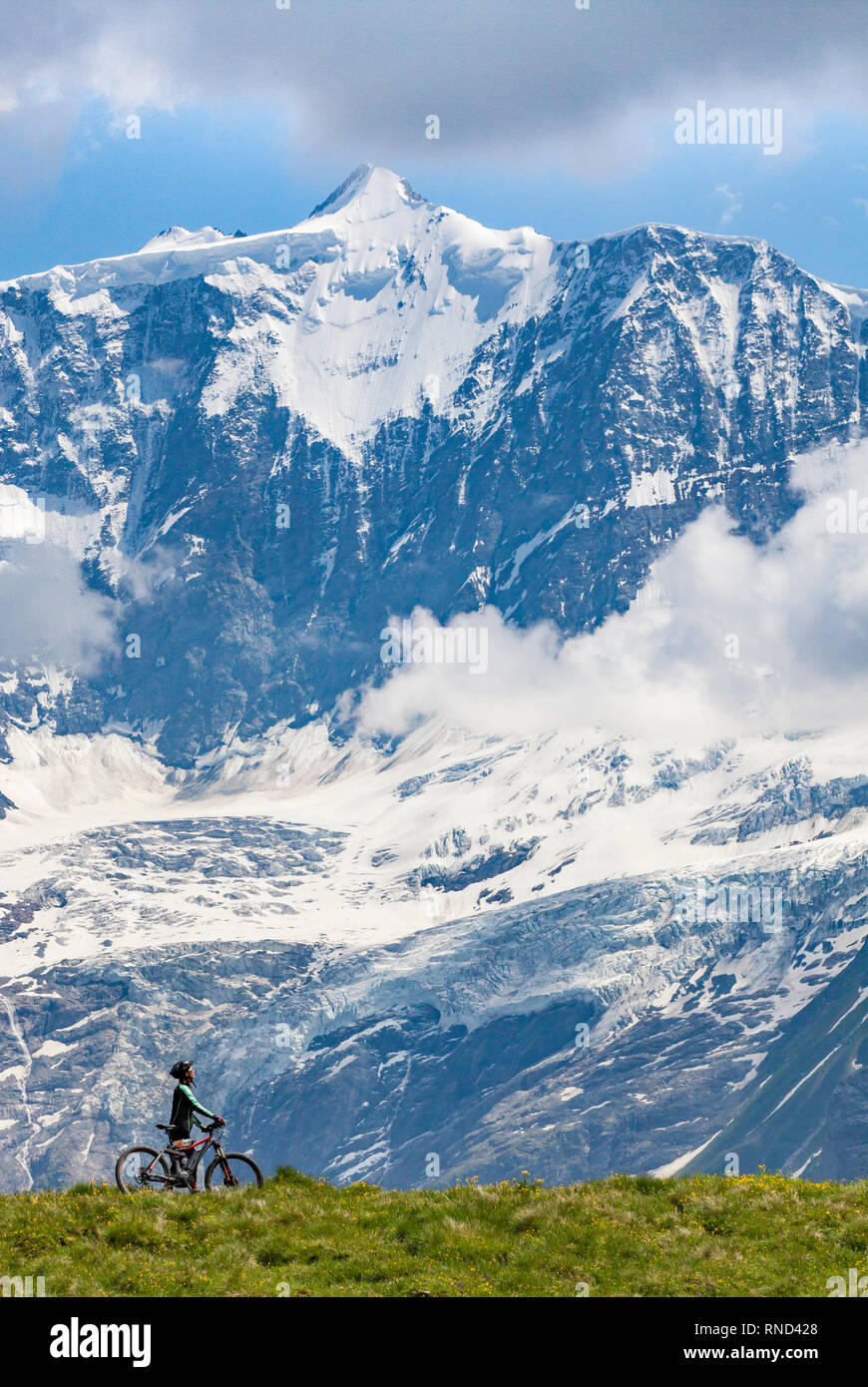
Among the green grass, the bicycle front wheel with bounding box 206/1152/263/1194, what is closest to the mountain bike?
the bicycle front wheel with bounding box 206/1152/263/1194

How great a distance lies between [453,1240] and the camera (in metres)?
37.8

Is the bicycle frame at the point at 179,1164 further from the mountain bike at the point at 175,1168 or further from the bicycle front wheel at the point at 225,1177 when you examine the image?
the bicycle front wheel at the point at 225,1177

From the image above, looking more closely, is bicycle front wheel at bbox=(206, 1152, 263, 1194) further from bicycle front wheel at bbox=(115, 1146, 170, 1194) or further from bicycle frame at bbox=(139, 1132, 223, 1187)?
bicycle front wheel at bbox=(115, 1146, 170, 1194)

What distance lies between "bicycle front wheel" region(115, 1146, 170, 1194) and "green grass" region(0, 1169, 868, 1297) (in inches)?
36.0

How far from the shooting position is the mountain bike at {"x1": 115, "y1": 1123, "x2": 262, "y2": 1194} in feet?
Answer: 143

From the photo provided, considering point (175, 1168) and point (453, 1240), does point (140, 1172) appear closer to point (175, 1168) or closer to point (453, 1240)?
point (175, 1168)

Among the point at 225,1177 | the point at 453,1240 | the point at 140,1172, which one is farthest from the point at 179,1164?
the point at 453,1240

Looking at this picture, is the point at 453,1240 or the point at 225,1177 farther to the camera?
the point at 225,1177

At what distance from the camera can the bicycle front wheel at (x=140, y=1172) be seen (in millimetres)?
43406

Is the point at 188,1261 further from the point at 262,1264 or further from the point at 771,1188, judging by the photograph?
the point at 771,1188

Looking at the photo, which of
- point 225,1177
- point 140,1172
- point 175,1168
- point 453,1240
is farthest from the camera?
point 225,1177

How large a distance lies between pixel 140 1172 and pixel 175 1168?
40.6 inches
